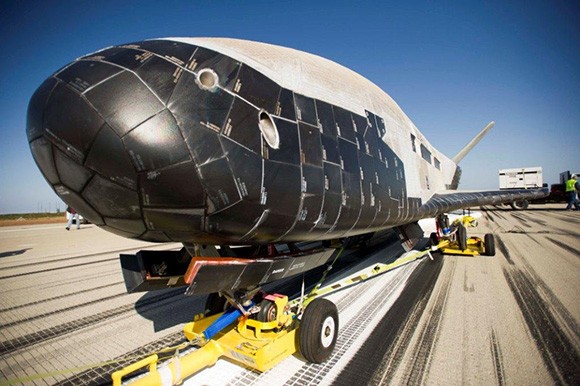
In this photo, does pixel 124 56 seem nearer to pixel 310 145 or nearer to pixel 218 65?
pixel 218 65

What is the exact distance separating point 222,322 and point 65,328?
308cm

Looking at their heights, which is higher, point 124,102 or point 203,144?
point 124,102

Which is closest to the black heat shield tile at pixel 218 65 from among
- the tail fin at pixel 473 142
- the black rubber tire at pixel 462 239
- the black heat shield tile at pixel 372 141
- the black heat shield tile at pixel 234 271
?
the black heat shield tile at pixel 234 271

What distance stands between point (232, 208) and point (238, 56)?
4.84 ft

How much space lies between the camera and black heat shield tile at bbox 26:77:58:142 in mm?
2203

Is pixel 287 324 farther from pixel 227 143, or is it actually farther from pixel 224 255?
pixel 227 143

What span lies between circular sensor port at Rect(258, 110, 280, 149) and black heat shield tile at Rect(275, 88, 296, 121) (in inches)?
6.1

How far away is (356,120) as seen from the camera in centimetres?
414

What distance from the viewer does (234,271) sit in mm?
2906

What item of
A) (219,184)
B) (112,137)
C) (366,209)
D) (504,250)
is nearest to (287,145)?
(219,184)

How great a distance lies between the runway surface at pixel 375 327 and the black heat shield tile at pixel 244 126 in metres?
2.57

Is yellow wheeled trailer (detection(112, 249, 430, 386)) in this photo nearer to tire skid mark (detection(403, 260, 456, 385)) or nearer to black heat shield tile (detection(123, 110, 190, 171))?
tire skid mark (detection(403, 260, 456, 385))

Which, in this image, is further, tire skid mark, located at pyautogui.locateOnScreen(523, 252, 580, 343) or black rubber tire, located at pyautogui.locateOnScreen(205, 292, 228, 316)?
tire skid mark, located at pyautogui.locateOnScreen(523, 252, 580, 343)

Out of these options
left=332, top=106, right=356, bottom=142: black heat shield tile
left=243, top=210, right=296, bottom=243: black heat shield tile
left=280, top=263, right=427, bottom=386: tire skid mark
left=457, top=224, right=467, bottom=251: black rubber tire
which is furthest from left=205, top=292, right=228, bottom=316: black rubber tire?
left=457, top=224, right=467, bottom=251: black rubber tire
